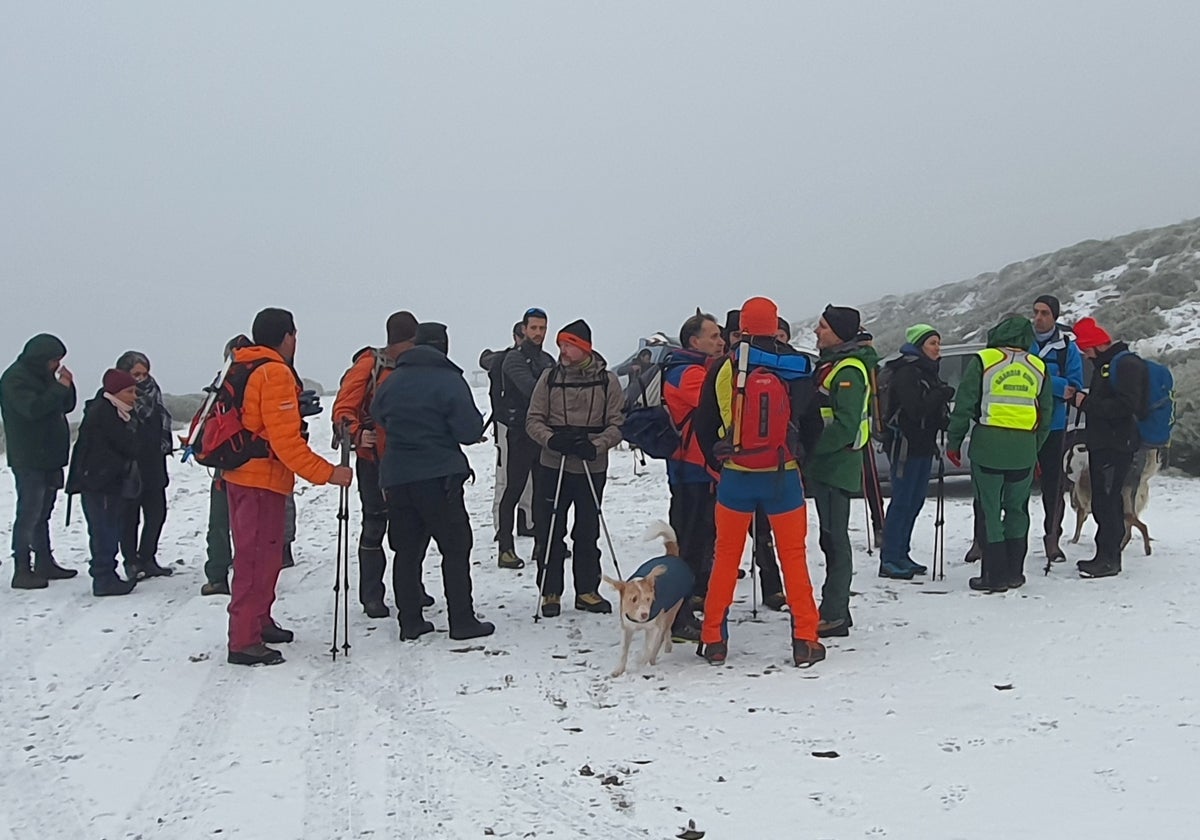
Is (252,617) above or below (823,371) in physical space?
below

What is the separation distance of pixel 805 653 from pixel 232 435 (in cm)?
373

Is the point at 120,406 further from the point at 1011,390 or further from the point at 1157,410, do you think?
the point at 1157,410

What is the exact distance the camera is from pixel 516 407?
30.6ft

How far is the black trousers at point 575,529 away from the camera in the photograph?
7488mm

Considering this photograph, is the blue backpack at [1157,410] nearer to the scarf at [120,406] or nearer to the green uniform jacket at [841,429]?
the green uniform jacket at [841,429]

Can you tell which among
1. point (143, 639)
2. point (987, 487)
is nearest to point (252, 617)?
point (143, 639)

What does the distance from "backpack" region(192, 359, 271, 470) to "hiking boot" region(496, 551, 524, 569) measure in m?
3.13

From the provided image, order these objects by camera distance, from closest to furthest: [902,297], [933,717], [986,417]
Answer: [933,717] → [986,417] → [902,297]

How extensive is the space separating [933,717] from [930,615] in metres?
2.05

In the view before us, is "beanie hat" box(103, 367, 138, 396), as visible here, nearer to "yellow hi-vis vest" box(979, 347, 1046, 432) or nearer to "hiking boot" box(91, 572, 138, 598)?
"hiking boot" box(91, 572, 138, 598)

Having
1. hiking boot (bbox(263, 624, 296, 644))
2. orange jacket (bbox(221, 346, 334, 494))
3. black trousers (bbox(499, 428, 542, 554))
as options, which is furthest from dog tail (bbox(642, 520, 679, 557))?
black trousers (bbox(499, 428, 542, 554))

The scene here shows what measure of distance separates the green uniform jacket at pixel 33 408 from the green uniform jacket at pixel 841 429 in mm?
6306

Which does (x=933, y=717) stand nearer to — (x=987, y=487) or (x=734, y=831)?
(x=734, y=831)

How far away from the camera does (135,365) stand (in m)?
8.81
